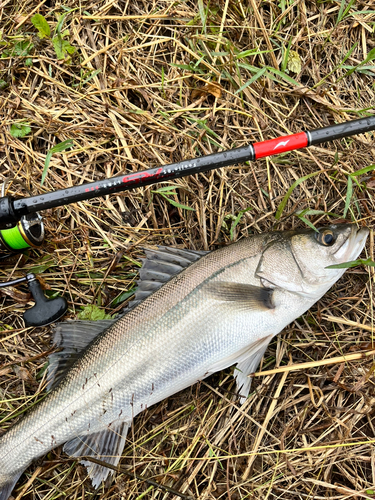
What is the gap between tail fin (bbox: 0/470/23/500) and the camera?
9.49 ft

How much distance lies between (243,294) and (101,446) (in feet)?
4.98

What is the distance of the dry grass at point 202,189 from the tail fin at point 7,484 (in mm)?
181

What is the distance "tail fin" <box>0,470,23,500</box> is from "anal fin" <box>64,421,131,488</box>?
39 cm

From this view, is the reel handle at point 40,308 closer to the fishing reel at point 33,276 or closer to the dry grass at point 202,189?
the fishing reel at point 33,276

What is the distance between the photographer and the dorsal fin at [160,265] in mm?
3051

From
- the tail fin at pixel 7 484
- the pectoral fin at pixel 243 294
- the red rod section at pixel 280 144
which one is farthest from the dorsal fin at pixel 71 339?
the red rod section at pixel 280 144

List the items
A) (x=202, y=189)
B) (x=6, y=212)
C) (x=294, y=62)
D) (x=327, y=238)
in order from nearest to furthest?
(x=6, y=212)
(x=327, y=238)
(x=202, y=189)
(x=294, y=62)

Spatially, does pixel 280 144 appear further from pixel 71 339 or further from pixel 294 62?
pixel 71 339

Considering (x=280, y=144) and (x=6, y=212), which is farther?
(x=280, y=144)

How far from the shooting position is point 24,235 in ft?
9.94

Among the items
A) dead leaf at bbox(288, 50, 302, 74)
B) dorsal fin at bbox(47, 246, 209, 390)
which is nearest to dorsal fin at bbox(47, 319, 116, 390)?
A: dorsal fin at bbox(47, 246, 209, 390)

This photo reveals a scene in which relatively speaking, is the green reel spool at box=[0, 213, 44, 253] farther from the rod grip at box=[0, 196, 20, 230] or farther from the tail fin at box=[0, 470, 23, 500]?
the tail fin at box=[0, 470, 23, 500]

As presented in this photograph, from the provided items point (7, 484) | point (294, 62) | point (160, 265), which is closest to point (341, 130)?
point (294, 62)

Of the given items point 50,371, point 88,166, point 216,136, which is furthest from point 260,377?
point 88,166
